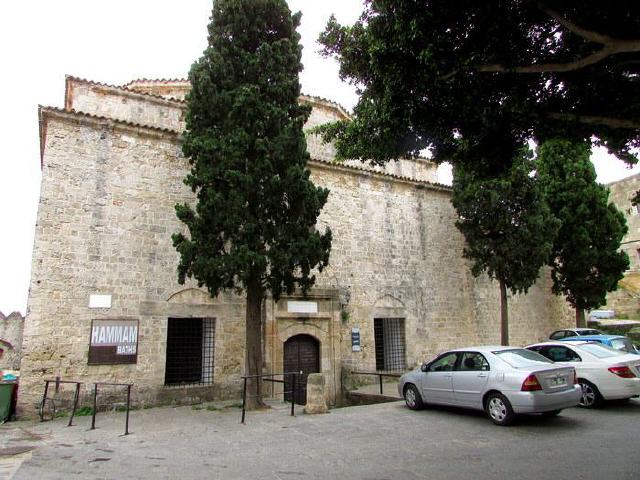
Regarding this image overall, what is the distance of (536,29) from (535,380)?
5056mm

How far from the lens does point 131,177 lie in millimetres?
11273

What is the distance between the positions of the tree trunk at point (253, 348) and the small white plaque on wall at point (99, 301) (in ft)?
11.7

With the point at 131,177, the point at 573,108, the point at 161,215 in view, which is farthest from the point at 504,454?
the point at 131,177

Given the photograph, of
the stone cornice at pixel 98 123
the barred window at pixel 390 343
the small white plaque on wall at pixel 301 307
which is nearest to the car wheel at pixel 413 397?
the small white plaque on wall at pixel 301 307

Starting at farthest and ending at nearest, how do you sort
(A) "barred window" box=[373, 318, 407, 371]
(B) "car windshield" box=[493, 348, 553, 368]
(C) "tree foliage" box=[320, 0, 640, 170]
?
(A) "barred window" box=[373, 318, 407, 371] < (B) "car windshield" box=[493, 348, 553, 368] < (C) "tree foliage" box=[320, 0, 640, 170]

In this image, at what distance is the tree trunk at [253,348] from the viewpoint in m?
9.54

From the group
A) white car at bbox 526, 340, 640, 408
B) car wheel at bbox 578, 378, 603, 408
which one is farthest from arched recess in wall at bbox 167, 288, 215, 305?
car wheel at bbox 578, 378, 603, 408

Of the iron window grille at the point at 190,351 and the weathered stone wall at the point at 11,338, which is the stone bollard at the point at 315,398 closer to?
the iron window grille at the point at 190,351

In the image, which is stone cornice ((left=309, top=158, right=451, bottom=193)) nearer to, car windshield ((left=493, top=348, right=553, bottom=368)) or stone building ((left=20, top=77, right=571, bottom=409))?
stone building ((left=20, top=77, right=571, bottom=409))

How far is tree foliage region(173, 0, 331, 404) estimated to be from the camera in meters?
9.48

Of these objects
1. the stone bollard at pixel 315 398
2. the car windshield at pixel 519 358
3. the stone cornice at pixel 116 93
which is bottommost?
the stone bollard at pixel 315 398

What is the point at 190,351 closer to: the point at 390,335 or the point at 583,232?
the point at 390,335

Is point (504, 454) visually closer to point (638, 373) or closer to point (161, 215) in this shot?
point (638, 373)

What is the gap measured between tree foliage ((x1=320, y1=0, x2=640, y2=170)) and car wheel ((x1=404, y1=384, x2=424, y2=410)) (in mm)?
4696
